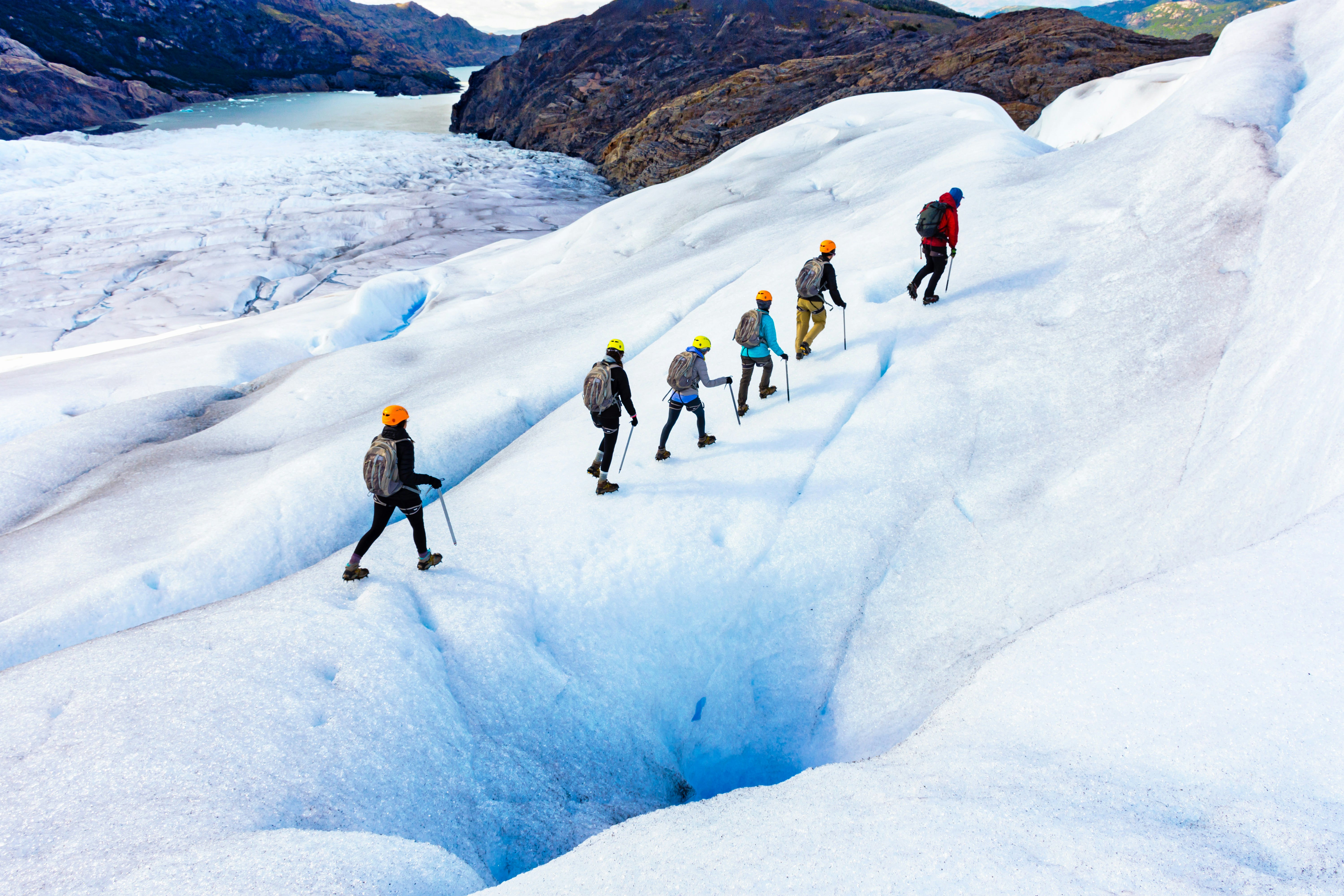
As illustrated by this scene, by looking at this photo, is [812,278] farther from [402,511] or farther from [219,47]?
[219,47]

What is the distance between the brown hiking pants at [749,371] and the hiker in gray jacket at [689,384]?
1.44ft

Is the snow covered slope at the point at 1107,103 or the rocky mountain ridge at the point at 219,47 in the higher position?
the rocky mountain ridge at the point at 219,47

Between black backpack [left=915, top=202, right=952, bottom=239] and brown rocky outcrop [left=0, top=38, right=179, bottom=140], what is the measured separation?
266 feet

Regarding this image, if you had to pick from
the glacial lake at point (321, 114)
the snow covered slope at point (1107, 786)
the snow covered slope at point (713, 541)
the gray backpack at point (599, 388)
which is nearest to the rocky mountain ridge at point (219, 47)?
the glacial lake at point (321, 114)

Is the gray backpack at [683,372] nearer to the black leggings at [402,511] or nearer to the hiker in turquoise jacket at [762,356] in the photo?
the hiker in turquoise jacket at [762,356]

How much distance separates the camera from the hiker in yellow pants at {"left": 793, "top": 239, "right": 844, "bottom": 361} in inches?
364

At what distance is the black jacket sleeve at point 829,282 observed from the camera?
30.3 ft

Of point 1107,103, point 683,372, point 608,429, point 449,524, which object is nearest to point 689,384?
point 683,372

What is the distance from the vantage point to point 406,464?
6.59 metres

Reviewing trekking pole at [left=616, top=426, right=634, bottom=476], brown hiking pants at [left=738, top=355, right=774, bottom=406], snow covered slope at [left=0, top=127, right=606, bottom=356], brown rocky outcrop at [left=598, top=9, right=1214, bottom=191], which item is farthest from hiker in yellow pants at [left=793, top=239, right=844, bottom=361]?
brown rocky outcrop at [left=598, top=9, right=1214, bottom=191]

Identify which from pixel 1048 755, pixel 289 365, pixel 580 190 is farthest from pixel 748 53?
pixel 1048 755

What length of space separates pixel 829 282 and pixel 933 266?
6.49 feet

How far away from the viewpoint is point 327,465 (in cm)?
974

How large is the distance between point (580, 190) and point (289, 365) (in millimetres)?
32977
